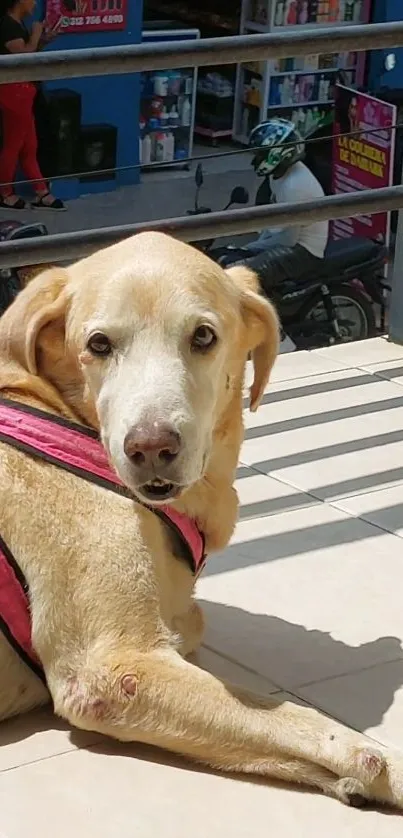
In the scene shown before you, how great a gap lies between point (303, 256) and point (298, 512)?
3999mm

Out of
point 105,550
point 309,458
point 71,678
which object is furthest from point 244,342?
point 309,458

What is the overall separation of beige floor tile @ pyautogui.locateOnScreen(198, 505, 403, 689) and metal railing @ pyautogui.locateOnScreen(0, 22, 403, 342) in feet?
2.86

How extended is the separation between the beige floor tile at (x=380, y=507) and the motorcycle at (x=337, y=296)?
3.60 m

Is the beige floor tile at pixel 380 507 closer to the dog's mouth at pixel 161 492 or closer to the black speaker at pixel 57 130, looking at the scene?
the dog's mouth at pixel 161 492

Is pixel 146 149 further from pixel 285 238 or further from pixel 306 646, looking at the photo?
pixel 306 646

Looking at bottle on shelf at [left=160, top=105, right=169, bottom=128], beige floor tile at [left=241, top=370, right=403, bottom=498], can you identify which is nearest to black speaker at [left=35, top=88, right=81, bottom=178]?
bottle on shelf at [left=160, top=105, right=169, bottom=128]

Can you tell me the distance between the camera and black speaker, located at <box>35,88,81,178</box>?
1098 centimetres

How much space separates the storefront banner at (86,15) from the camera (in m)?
11.0

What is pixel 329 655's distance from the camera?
299cm

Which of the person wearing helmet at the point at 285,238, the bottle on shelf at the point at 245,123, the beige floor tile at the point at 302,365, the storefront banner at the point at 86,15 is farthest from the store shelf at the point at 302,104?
the beige floor tile at the point at 302,365

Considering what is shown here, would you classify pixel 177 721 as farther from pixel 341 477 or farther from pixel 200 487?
pixel 341 477

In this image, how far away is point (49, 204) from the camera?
8.28 metres

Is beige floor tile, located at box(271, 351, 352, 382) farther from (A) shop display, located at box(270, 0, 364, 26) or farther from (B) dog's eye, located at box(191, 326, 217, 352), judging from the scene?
(A) shop display, located at box(270, 0, 364, 26)

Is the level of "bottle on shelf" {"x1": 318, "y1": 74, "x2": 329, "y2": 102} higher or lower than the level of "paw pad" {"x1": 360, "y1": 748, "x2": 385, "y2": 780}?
lower
